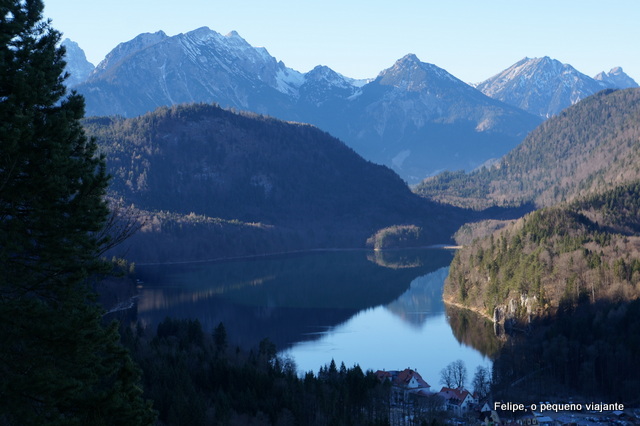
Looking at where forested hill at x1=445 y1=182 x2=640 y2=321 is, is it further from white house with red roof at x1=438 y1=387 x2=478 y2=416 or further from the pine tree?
the pine tree

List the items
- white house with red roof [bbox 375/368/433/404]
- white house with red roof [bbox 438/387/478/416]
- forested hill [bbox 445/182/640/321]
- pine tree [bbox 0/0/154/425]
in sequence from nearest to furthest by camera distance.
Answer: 1. pine tree [bbox 0/0/154/425]
2. white house with red roof [bbox 438/387/478/416]
3. white house with red roof [bbox 375/368/433/404]
4. forested hill [bbox 445/182/640/321]

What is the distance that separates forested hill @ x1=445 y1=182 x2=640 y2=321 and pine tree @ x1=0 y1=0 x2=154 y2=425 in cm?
9108

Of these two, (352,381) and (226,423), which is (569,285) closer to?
(352,381)

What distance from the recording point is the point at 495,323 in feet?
378

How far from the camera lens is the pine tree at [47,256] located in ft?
53.7

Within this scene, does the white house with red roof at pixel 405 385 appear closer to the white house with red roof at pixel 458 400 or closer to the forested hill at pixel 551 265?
the white house with red roof at pixel 458 400

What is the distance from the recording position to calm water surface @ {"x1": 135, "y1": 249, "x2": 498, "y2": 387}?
98.4m

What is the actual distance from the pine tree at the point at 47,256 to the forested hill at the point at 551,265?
299ft

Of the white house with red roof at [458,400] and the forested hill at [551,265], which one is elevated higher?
the forested hill at [551,265]

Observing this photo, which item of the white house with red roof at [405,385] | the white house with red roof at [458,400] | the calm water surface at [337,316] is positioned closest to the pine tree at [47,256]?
the white house with red roof at [458,400]

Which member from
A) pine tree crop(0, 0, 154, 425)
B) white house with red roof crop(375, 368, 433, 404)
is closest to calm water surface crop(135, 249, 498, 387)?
white house with red roof crop(375, 368, 433, 404)

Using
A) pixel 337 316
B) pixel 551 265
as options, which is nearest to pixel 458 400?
pixel 551 265

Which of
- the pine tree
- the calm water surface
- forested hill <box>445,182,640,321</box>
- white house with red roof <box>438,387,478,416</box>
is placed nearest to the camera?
the pine tree

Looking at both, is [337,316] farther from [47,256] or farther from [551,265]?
[47,256]
